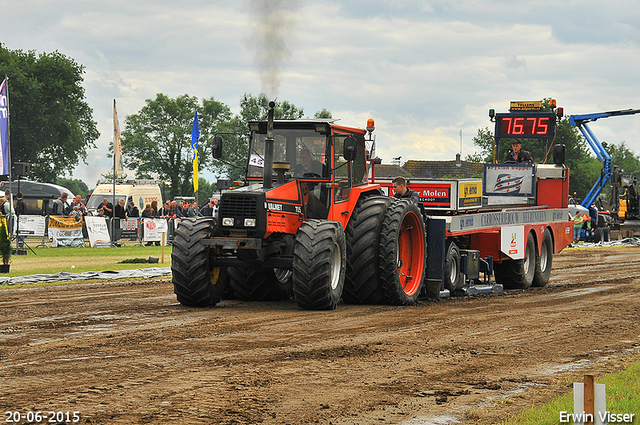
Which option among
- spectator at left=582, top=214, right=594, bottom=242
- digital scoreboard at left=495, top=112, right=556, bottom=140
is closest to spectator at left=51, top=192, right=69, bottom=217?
digital scoreboard at left=495, top=112, right=556, bottom=140

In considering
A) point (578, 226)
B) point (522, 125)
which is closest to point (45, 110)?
point (578, 226)

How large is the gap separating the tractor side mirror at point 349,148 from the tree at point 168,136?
66393 millimetres

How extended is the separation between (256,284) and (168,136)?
68.7 m

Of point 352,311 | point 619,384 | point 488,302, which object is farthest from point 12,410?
point 488,302

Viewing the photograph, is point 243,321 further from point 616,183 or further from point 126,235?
point 616,183

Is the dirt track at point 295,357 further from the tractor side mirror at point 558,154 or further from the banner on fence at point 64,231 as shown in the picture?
the banner on fence at point 64,231

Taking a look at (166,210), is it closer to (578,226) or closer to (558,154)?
(558,154)

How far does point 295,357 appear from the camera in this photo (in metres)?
7.60

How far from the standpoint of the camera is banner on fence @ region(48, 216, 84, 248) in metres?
25.7

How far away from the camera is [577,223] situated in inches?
1411

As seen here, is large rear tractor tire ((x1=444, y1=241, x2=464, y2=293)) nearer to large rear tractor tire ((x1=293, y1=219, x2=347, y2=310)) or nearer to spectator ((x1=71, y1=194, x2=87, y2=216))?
large rear tractor tire ((x1=293, y1=219, x2=347, y2=310))

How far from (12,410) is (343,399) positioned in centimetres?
231

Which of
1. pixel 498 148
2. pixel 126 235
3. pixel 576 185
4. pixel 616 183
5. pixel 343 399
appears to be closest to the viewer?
pixel 343 399

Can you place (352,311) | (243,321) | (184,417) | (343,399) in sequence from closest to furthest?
(184,417), (343,399), (243,321), (352,311)
